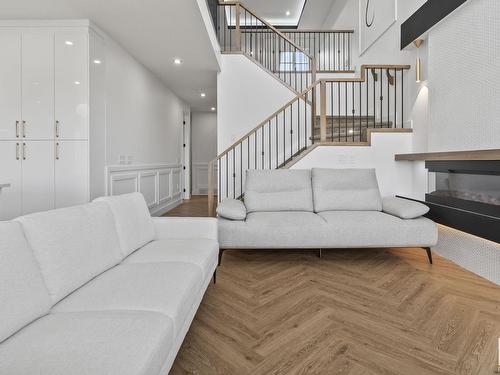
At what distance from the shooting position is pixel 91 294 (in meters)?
1.23

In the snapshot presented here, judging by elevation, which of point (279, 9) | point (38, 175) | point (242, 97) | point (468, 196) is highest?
point (279, 9)

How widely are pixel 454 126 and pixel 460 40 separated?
0.82 metres

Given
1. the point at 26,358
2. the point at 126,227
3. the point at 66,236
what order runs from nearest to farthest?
the point at 26,358 → the point at 66,236 → the point at 126,227

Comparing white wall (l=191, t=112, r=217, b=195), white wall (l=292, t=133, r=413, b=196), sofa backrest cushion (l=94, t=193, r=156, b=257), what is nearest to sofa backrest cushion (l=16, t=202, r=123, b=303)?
sofa backrest cushion (l=94, t=193, r=156, b=257)

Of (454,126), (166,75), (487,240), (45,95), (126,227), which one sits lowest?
(487,240)

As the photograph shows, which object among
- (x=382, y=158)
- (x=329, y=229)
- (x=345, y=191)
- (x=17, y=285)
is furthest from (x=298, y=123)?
(x=17, y=285)

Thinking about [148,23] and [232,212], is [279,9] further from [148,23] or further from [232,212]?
[232,212]

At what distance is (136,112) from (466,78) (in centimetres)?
412

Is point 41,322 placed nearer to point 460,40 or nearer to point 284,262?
point 284,262

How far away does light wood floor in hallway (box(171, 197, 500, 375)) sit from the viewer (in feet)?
4.50

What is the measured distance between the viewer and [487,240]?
2494 mm

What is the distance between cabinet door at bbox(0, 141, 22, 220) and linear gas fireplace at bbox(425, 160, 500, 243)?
4.56 m

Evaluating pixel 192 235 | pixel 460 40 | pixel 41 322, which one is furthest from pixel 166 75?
pixel 41 322

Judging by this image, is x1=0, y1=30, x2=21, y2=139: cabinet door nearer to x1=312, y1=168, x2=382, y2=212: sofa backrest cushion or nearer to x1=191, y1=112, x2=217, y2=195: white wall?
x1=312, y1=168, x2=382, y2=212: sofa backrest cushion
